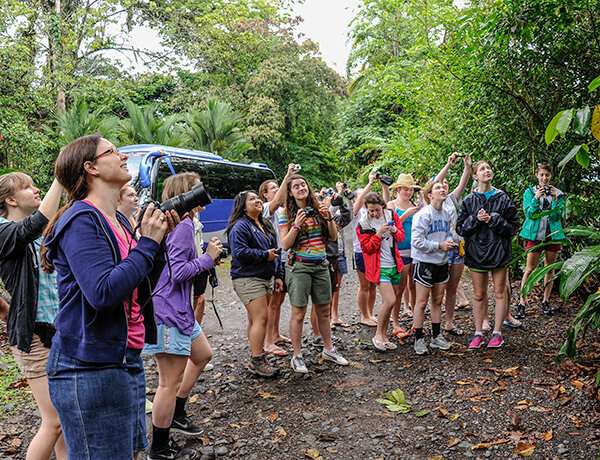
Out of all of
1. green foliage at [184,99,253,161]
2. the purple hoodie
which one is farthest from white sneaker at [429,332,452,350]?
green foliage at [184,99,253,161]

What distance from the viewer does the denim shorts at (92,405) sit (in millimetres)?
1815

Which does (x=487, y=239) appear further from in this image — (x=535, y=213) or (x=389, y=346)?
(x=389, y=346)

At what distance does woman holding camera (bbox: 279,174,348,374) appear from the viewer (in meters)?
4.74

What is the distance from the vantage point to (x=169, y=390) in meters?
3.11

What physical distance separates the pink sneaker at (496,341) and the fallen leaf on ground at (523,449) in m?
1.96

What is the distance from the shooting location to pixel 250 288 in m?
4.61

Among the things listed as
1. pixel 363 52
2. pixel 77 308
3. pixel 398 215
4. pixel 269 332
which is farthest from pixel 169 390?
pixel 363 52

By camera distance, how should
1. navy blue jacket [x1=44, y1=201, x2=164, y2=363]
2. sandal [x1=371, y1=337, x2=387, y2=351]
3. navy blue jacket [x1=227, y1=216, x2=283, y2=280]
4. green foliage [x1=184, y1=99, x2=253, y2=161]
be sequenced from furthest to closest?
green foliage [x1=184, y1=99, x2=253, y2=161], sandal [x1=371, y1=337, x2=387, y2=351], navy blue jacket [x1=227, y1=216, x2=283, y2=280], navy blue jacket [x1=44, y1=201, x2=164, y2=363]

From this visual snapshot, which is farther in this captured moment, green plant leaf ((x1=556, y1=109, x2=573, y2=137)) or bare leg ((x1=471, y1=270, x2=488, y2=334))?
bare leg ((x1=471, y1=270, x2=488, y2=334))

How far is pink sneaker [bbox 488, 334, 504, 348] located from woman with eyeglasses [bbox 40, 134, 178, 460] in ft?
14.3

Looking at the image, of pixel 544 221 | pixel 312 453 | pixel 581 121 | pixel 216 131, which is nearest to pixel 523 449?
pixel 312 453

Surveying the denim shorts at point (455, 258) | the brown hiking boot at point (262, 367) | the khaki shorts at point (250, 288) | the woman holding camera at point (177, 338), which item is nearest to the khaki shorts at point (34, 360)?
the woman holding camera at point (177, 338)

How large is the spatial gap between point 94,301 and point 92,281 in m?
0.08

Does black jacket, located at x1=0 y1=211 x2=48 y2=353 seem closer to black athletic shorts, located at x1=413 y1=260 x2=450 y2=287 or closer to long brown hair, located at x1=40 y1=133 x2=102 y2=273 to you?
long brown hair, located at x1=40 y1=133 x2=102 y2=273
